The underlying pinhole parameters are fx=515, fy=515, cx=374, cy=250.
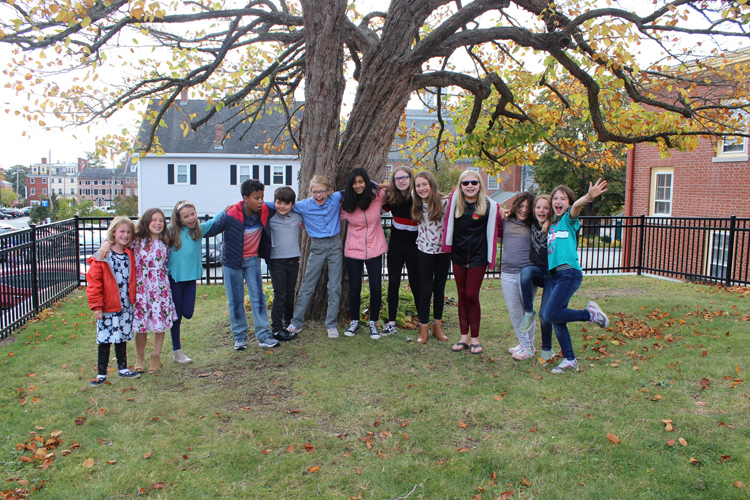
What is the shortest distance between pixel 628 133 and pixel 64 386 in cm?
836

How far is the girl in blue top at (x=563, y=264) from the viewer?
475cm

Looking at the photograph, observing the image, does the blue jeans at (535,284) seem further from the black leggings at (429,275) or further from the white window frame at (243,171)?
the white window frame at (243,171)

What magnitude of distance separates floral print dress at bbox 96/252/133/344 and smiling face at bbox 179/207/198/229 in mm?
622

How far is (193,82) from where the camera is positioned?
7.33m

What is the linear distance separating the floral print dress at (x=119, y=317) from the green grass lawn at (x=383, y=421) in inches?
17.9

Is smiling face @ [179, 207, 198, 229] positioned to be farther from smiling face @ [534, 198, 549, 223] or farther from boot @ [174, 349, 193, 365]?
smiling face @ [534, 198, 549, 223]

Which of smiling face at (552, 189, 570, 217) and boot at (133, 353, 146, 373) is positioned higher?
smiling face at (552, 189, 570, 217)

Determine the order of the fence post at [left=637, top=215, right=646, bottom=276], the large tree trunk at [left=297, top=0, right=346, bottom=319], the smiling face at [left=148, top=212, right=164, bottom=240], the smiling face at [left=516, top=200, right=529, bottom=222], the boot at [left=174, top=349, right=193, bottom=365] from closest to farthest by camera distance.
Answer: the smiling face at [left=148, top=212, right=164, bottom=240]
the smiling face at [left=516, top=200, right=529, bottom=222]
the boot at [left=174, top=349, right=193, bottom=365]
the large tree trunk at [left=297, top=0, right=346, bottom=319]
the fence post at [left=637, top=215, right=646, bottom=276]

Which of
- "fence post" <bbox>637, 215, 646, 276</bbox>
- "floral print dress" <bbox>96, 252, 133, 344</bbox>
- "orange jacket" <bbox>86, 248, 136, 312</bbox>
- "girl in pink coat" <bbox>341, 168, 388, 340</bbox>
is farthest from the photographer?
"fence post" <bbox>637, 215, 646, 276</bbox>

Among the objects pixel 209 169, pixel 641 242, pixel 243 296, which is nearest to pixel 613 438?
pixel 243 296

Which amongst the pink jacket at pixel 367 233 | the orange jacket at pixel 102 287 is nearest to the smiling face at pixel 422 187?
the pink jacket at pixel 367 233

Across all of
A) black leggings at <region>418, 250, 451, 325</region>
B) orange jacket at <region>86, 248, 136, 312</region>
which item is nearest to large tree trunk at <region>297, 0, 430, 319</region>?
black leggings at <region>418, 250, 451, 325</region>

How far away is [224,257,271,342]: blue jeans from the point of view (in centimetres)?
557

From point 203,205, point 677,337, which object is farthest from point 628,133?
point 203,205
